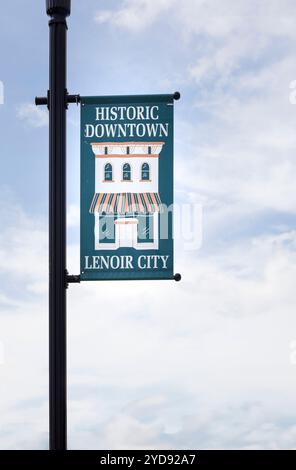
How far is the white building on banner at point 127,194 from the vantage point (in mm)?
7457

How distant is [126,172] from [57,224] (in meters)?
0.98

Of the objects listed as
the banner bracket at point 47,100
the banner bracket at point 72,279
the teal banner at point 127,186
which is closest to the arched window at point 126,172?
the teal banner at point 127,186

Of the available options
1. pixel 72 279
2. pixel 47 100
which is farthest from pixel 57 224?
pixel 47 100

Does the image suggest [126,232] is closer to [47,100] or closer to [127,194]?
[127,194]

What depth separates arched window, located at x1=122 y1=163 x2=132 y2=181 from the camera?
24.7 ft

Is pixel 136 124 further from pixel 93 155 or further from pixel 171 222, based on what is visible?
pixel 171 222

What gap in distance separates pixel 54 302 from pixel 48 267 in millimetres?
385

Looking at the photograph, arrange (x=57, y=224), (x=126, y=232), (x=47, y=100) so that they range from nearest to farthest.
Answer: (x=57, y=224), (x=126, y=232), (x=47, y=100)

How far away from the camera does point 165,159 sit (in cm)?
753

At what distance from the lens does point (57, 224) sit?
721 centimetres

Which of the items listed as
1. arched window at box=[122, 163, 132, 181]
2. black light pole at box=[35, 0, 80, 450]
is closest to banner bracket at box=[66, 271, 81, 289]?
black light pole at box=[35, 0, 80, 450]

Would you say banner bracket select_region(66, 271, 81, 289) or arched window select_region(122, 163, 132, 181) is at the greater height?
arched window select_region(122, 163, 132, 181)

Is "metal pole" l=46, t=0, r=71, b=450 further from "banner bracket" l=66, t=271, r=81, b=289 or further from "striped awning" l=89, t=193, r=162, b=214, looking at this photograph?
"striped awning" l=89, t=193, r=162, b=214
